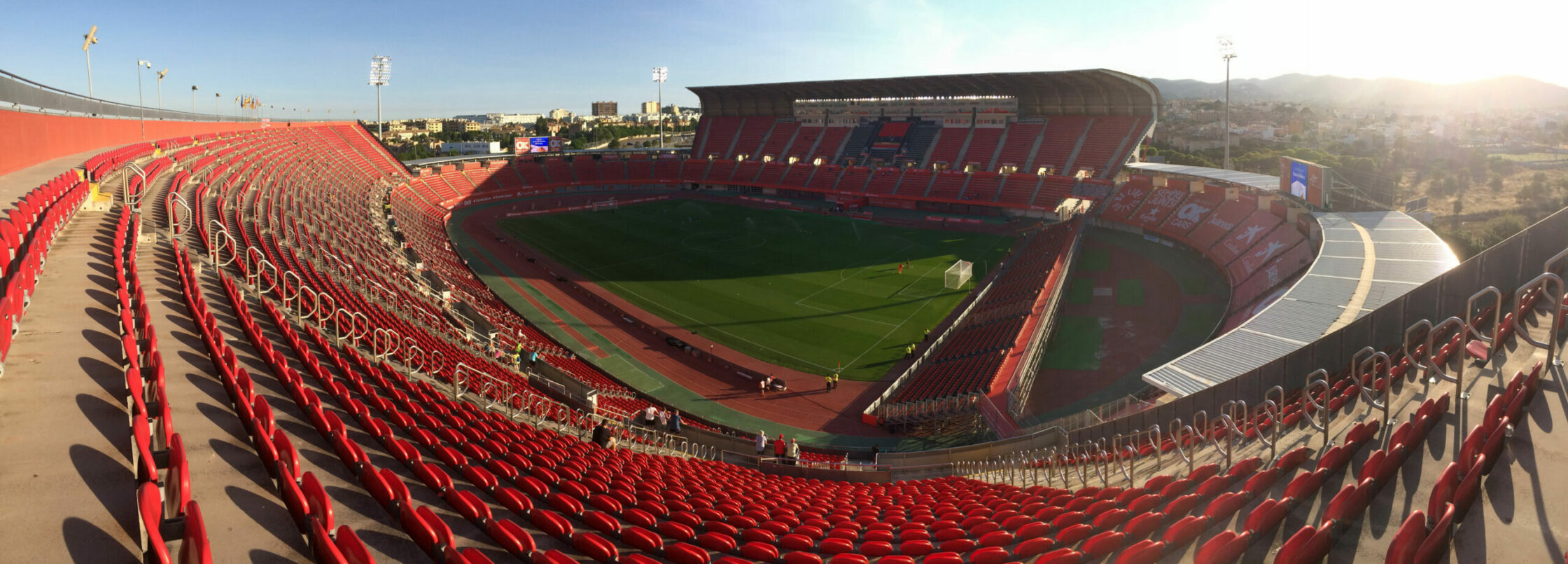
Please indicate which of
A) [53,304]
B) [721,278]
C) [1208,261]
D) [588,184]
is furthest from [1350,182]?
[588,184]

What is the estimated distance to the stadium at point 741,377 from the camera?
24.0ft

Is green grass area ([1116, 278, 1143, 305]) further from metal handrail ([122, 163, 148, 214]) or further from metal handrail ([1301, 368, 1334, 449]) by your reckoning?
metal handrail ([122, 163, 148, 214])

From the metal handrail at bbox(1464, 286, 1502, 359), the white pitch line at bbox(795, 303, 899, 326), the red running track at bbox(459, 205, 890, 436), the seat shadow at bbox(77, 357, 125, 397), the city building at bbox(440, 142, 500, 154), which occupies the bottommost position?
the red running track at bbox(459, 205, 890, 436)

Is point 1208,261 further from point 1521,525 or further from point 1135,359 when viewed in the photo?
point 1521,525

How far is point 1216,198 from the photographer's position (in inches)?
1821

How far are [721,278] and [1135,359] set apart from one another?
22247mm

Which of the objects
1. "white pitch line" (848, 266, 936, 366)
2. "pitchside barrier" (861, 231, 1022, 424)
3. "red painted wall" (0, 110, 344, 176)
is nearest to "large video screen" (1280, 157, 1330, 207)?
"pitchside barrier" (861, 231, 1022, 424)

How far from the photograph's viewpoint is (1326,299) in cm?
2106

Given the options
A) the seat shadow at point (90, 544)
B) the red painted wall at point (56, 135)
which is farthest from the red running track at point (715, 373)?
the seat shadow at point (90, 544)

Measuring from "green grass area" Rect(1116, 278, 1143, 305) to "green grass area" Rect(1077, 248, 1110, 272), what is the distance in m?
3.11

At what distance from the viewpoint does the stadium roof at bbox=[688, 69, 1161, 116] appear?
206 ft

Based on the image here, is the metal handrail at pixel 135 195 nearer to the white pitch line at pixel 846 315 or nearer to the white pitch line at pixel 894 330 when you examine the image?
the white pitch line at pixel 894 330

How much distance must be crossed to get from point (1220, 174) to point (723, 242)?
32.8 metres

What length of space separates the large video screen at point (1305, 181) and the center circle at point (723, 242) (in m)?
30.7
